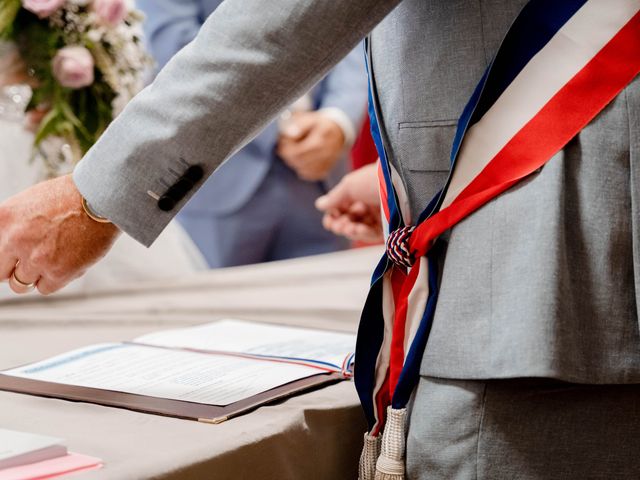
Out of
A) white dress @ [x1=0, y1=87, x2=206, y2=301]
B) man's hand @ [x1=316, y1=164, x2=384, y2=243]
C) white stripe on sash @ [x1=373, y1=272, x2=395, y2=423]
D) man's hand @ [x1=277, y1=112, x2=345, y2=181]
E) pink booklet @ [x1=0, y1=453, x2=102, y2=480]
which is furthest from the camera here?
man's hand @ [x1=277, y1=112, x2=345, y2=181]

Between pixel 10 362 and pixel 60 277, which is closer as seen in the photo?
pixel 60 277

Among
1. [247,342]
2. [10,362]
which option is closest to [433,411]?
[247,342]

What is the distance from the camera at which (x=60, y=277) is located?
0.95 metres

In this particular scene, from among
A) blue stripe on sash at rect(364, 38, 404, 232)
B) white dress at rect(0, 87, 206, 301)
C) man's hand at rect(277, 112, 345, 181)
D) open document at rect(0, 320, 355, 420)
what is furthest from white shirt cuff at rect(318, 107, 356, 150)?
blue stripe on sash at rect(364, 38, 404, 232)

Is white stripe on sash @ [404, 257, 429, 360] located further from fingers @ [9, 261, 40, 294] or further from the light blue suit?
the light blue suit

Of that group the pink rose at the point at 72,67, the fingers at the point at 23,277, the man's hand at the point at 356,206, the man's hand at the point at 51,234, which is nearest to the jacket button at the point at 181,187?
the man's hand at the point at 51,234

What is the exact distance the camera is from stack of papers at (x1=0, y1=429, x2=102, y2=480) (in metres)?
0.73

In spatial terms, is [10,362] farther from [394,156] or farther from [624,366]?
[624,366]

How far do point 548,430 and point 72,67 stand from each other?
1.33 m

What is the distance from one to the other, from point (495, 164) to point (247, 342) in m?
0.60

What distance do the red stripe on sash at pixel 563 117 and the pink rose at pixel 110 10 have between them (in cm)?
125

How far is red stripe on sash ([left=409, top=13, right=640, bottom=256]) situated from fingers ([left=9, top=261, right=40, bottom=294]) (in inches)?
18.2

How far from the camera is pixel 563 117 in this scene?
82 cm

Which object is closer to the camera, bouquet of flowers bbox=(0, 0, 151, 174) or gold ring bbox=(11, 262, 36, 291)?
gold ring bbox=(11, 262, 36, 291)
